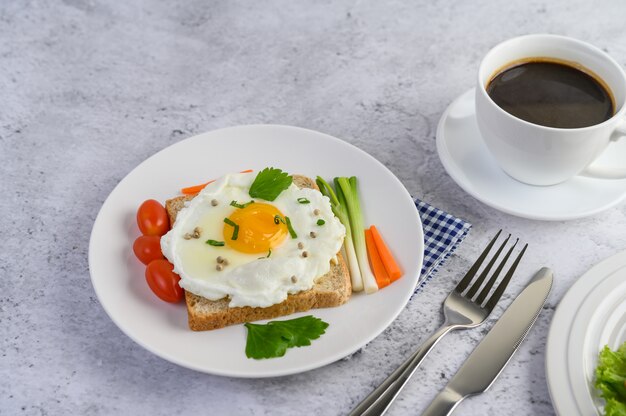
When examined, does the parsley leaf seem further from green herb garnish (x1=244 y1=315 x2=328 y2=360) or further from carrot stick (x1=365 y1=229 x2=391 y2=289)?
green herb garnish (x1=244 y1=315 x2=328 y2=360)

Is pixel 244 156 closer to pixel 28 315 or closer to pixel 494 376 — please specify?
pixel 28 315

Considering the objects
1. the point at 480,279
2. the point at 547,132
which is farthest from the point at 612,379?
the point at 547,132

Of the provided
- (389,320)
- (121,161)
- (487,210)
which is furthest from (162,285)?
(487,210)

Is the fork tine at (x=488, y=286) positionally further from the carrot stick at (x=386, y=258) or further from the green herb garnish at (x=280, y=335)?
the green herb garnish at (x=280, y=335)

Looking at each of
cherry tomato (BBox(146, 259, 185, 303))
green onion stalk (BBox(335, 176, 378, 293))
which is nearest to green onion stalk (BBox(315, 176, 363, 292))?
green onion stalk (BBox(335, 176, 378, 293))

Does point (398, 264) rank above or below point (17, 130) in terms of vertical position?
above
